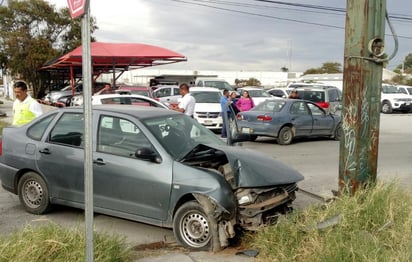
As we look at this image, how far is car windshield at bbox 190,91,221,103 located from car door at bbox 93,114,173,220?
10627 mm

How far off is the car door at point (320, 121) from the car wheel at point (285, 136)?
1.01 meters

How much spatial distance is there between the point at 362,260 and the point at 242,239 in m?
1.46

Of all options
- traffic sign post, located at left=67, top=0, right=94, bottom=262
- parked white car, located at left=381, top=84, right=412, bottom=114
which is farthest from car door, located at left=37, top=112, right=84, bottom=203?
parked white car, located at left=381, top=84, right=412, bottom=114

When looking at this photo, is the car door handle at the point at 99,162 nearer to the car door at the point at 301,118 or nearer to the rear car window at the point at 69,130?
the rear car window at the point at 69,130

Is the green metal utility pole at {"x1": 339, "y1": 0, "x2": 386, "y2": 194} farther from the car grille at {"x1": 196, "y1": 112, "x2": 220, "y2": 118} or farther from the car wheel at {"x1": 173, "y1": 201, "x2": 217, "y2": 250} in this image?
the car grille at {"x1": 196, "y1": 112, "x2": 220, "y2": 118}

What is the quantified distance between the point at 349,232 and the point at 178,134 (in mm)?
2368

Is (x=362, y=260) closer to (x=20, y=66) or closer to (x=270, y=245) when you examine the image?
(x=270, y=245)

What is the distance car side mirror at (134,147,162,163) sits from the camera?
5.02 metres

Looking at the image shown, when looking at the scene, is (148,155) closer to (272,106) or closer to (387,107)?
(272,106)

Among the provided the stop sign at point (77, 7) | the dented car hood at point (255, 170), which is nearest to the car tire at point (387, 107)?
the dented car hood at point (255, 170)

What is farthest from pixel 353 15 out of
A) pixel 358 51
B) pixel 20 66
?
pixel 20 66

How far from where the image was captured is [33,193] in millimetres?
5980

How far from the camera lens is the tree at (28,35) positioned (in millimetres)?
39906

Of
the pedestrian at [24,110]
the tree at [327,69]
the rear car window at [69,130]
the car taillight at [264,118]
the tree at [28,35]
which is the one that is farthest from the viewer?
the tree at [327,69]
